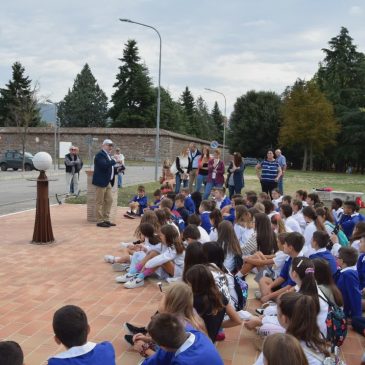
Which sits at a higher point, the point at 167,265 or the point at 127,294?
the point at 167,265

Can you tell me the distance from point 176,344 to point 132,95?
5866cm

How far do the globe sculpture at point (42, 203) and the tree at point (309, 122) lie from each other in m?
41.1

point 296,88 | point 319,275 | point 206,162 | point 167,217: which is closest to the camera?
point 319,275

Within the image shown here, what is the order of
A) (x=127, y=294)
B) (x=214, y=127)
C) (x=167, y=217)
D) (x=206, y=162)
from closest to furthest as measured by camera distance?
(x=127, y=294) < (x=167, y=217) < (x=206, y=162) < (x=214, y=127)

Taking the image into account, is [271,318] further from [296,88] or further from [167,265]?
[296,88]

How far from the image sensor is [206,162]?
1245 centimetres

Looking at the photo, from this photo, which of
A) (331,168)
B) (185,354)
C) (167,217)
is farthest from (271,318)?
(331,168)

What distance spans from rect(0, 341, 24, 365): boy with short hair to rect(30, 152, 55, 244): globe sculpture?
5.56m

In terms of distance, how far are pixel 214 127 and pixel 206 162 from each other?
8263cm

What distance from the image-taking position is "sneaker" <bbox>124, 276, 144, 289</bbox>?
17.7ft

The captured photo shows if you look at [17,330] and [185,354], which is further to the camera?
[17,330]

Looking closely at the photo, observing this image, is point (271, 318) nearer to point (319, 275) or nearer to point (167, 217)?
point (319, 275)

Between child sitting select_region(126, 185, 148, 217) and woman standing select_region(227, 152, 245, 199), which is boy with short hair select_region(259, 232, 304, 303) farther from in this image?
woman standing select_region(227, 152, 245, 199)

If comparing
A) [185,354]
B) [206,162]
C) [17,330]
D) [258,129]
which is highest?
[258,129]
